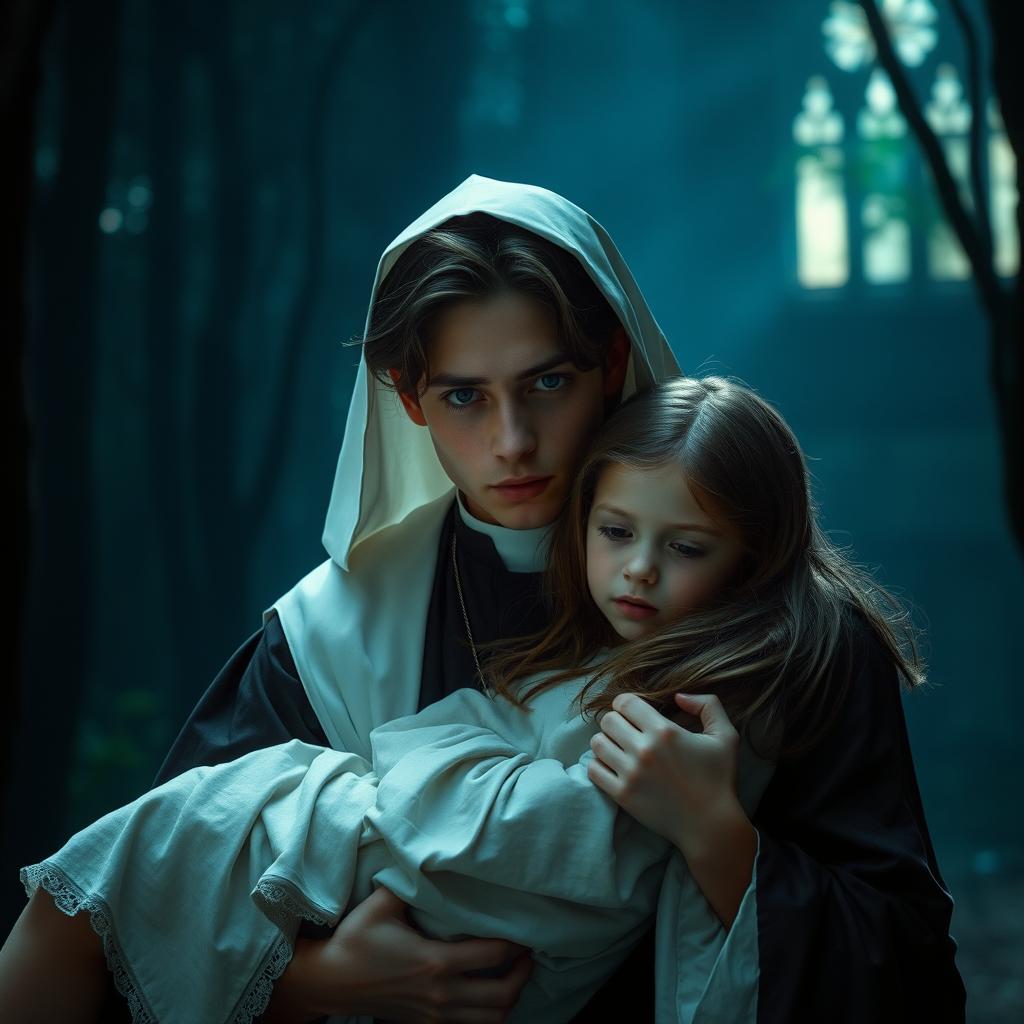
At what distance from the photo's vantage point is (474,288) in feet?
6.66

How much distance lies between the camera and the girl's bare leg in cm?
173

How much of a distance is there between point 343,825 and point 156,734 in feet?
31.7

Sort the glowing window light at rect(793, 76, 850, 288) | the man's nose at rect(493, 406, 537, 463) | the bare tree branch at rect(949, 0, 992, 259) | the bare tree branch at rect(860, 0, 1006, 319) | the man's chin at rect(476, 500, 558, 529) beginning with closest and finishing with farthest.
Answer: the man's nose at rect(493, 406, 537, 463)
the man's chin at rect(476, 500, 558, 529)
the bare tree branch at rect(860, 0, 1006, 319)
the bare tree branch at rect(949, 0, 992, 259)
the glowing window light at rect(793, 76, 850, 288)

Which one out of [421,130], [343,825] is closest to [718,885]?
[343,825]

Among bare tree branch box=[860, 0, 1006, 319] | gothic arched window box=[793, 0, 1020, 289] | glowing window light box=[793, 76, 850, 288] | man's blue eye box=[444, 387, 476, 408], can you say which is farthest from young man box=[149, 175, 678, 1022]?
glowing window light box=[793, 76, 850, 288]

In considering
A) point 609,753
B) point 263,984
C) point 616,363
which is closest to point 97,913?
point 263,984

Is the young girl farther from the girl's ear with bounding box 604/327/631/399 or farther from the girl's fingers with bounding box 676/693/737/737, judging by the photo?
the girl's ear with bounding box 604/327/631/399

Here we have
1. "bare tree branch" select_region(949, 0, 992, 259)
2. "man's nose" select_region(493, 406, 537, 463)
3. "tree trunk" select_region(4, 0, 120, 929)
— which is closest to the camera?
"man's nose" select_region(493, 406, 537, 463)

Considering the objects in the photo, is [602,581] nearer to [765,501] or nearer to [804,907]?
[765,501]

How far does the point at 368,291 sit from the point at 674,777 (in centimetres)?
1080

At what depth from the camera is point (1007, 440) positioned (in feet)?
12.9

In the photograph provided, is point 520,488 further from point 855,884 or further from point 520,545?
point 855,884

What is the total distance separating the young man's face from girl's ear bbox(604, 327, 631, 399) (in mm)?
95

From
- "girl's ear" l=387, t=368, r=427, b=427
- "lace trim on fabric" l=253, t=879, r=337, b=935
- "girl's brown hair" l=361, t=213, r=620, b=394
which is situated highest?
"girl's brown hair" l=361, t=213, r=620, b=394
